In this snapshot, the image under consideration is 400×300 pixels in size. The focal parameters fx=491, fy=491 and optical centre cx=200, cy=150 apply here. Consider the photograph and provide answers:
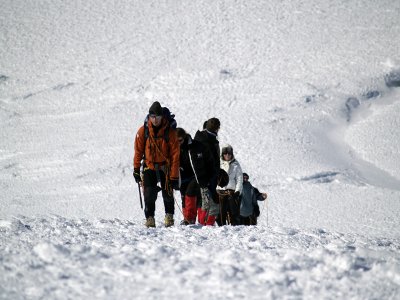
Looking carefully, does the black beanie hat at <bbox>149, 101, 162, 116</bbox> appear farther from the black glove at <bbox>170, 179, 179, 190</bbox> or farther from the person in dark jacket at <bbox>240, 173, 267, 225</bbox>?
the person in dark jacket at <bbox>240, 173, 267, 225</bbox>

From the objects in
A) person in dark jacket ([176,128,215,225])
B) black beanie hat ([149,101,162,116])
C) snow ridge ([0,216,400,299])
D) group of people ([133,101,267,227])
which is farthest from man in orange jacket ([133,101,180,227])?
snow ridge ([0,216,400,299])

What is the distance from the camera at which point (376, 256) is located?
4.49m

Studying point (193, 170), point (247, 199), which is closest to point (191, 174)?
point (193, 170)

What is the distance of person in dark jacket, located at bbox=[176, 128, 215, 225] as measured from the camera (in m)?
6.79

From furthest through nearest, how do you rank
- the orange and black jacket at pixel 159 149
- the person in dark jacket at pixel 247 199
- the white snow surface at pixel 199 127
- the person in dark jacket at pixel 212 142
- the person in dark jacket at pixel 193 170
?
the person in dark jacket at pixel 247 199 → the person in dark jacket at pixel 212 142 → the person in dark jacket at pixel 193 170 → the orange and black jacket at pixel 159 149 → the white snow surface at pixel 199 127

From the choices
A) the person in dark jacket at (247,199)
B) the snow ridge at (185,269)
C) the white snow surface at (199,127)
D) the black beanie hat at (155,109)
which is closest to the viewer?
the snow ridge at (185,269)

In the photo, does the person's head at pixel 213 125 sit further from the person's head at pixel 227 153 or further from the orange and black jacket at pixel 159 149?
the orange and black jacket at pixel 159 149

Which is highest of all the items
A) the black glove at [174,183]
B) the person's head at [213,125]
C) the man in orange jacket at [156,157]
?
the person's head at [213,125]

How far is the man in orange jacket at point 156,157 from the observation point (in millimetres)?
6297

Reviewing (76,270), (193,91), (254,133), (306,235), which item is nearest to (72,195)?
(254,133)

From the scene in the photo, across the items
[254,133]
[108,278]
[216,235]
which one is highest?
[254,133]

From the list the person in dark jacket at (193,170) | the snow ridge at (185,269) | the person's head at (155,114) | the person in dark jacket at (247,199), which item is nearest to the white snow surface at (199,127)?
the snow ridge at (185,269)

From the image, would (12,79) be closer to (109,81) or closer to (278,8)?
(109,81)

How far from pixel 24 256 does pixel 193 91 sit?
15.5m
